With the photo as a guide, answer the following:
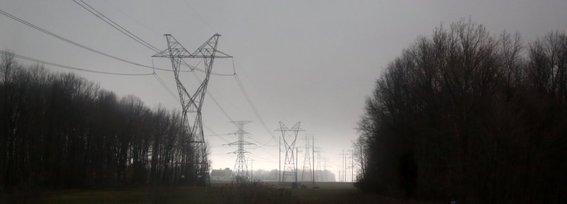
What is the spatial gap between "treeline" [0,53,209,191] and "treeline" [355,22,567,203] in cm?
2133

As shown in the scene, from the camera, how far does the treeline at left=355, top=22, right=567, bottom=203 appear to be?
156 feet

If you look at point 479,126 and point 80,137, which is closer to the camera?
point 479,126

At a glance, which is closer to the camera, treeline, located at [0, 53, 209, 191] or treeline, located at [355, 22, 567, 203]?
treeline, located at [355, 22, 567, 203]

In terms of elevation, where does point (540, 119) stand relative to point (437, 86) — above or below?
below

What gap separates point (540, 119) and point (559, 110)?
95.5 inches

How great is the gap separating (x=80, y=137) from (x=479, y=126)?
56.3 m

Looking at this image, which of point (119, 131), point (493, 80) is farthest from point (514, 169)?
point (119, 131)

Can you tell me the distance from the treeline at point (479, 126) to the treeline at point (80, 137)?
21.3 m

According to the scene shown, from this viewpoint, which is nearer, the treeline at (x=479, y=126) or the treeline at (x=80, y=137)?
the treeline at (x=479, y=126)

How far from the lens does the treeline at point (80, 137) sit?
62184 millimetres

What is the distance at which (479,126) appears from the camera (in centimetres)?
4878

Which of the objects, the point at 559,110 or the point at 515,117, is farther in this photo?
the point at 559,110

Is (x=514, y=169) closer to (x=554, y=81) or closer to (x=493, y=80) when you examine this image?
(x=493, y=80)

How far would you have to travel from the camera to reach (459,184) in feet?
163
